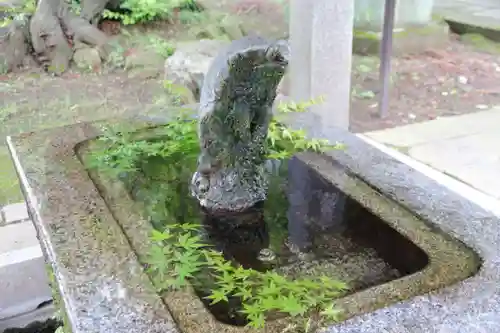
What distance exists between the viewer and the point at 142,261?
1.27m

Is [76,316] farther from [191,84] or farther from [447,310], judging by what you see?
[191,84]

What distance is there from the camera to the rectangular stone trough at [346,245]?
1083 millimetres

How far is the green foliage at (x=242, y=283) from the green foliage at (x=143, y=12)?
5.50 meters

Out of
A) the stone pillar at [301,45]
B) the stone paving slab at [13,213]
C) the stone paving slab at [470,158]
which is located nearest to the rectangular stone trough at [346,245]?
the stone paving slab at [13,213]

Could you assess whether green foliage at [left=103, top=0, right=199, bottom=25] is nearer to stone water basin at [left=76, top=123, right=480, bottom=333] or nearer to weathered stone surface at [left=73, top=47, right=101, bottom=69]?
weathered stone surface at [left=73, top=47, right=101, bottom=69]

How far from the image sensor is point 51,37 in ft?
19.4

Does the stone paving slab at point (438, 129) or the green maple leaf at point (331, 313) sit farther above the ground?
the green maple leaf at point (331, 313)

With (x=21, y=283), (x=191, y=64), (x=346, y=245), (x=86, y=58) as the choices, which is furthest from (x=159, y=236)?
(x=86, y=58)

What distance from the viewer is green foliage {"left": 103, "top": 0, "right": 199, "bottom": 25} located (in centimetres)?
648

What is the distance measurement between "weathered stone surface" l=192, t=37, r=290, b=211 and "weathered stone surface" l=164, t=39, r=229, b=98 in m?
2.95

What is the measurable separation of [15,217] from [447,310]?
2.22 metres

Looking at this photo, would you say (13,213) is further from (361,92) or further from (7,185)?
(361,92)

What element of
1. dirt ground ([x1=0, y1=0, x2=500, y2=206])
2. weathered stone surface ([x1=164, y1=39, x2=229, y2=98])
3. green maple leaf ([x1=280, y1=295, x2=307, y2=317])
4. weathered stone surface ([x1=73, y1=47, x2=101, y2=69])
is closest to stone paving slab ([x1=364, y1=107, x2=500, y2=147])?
dirt ground ([x1=0, y1=0, x2=500, y2=206])

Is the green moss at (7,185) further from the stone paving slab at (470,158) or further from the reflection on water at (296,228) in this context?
the stone paving slab at (470,158)
